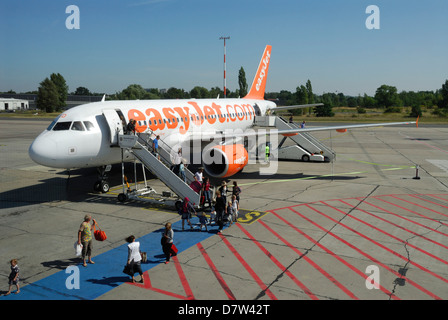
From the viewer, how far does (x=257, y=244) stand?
12.6 metres

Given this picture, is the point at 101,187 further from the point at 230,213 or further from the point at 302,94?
the point at 302,94

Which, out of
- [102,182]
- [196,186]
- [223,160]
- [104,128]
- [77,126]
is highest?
[77,126]

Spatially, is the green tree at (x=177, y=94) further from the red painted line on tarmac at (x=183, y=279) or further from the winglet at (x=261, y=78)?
the red painted line on tarmac at (x=183, y=279)

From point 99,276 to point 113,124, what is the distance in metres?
9.57

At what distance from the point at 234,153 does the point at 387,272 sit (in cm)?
1108

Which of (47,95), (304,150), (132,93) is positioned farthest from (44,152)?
(47,95)

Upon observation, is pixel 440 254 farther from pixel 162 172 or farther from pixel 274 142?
pixel 274 142

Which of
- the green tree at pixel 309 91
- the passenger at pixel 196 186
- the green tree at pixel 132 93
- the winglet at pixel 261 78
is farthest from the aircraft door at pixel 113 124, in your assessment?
the green tree at pixel 309 91

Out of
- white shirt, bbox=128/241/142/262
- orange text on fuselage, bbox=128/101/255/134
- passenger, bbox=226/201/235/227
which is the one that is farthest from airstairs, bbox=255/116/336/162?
white shirt, bbox=128/241/142/262

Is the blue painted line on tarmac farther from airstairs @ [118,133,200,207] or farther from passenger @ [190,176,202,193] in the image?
passenger @ [190,176,202,193]

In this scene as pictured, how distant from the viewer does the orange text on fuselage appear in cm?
1997

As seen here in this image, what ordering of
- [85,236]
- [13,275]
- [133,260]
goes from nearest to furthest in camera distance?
[13,275] < [133,260] < [85,236]

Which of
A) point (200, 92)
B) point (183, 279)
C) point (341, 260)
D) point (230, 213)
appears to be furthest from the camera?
point (200, 92)
